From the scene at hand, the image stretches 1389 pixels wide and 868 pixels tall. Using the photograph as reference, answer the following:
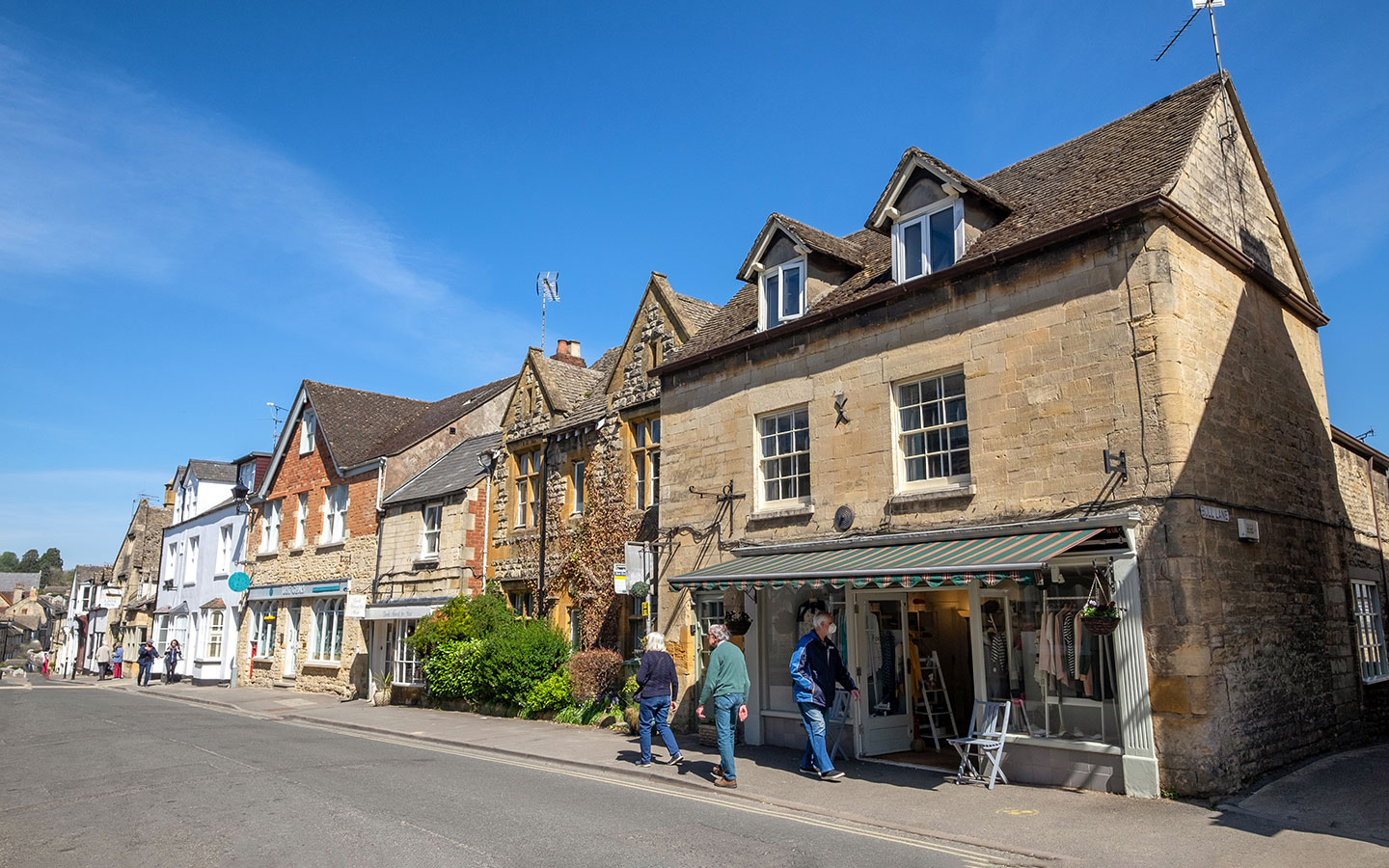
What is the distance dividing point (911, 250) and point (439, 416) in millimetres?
20124

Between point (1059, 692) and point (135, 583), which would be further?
point (135, 583)

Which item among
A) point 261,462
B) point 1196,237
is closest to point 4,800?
point 1196,237

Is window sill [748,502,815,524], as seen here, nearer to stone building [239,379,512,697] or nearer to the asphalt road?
the asphalt road

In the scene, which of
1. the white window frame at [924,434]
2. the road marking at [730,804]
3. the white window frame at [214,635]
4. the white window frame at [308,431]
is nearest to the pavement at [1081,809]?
the road marking at [730,804]

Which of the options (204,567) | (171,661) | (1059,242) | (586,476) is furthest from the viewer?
(204,567)

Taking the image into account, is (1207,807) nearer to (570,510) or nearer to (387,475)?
(570,510)

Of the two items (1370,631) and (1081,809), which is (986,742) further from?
(1370,631)

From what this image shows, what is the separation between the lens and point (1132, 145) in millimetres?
13039

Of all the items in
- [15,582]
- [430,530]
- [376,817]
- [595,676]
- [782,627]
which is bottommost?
[376,817]

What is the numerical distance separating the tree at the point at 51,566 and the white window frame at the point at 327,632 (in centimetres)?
15487

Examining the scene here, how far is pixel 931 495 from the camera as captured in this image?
1236cm

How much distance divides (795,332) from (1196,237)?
19.2ft

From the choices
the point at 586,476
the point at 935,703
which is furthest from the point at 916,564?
the point at 586,476

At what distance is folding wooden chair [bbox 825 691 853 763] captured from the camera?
1280 cm
